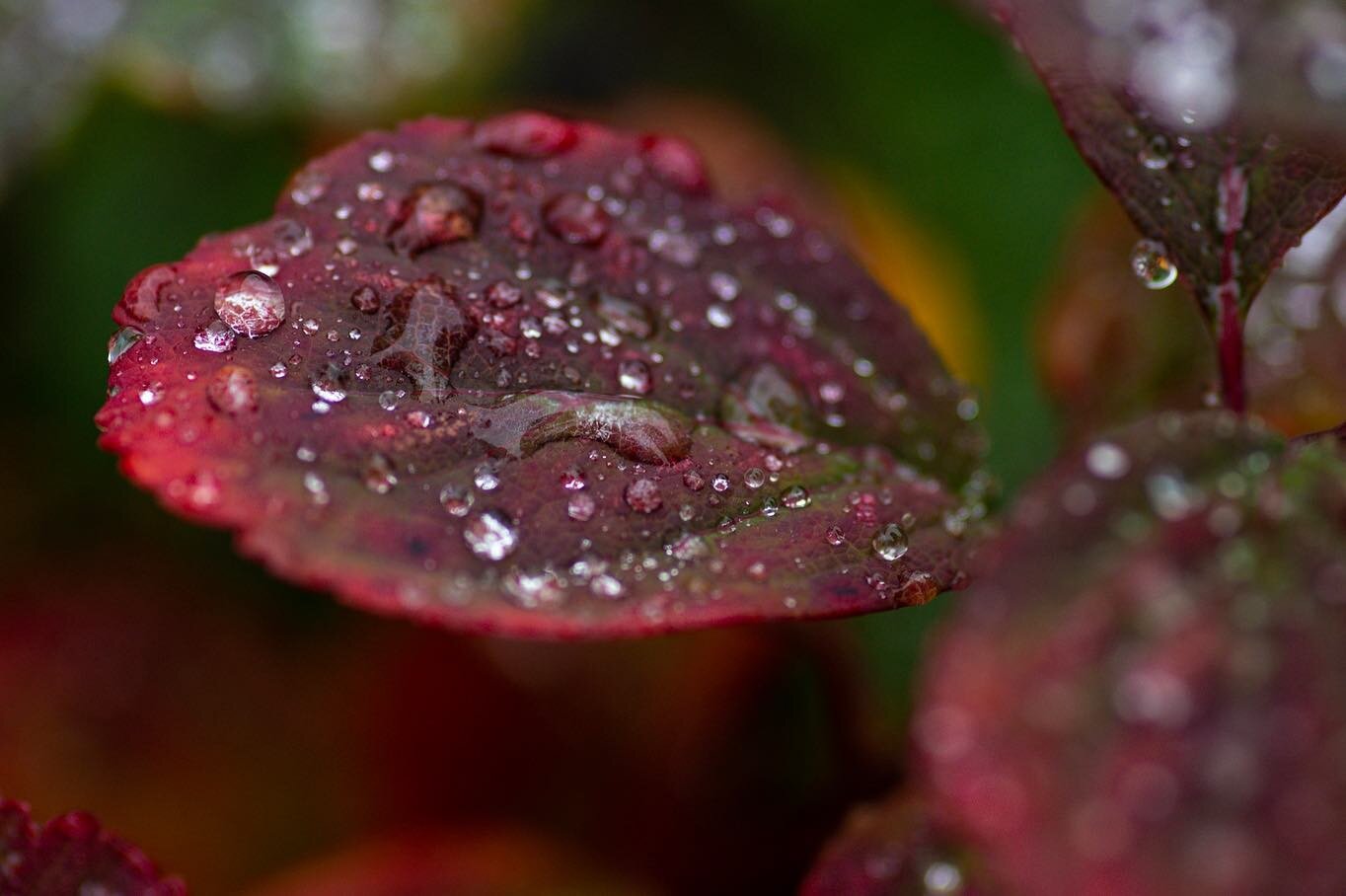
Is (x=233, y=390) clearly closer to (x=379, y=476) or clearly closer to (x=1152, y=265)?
(x=379, y=476)

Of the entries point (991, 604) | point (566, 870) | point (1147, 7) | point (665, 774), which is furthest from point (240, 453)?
point (665, 774)

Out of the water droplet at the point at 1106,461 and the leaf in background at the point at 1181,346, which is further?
the leaf in background at the point at 1181,346

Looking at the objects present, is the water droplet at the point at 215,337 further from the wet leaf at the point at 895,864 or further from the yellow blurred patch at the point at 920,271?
the yellow blurred patch at the point at 920,271

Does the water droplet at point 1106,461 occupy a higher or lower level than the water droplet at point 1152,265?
lower

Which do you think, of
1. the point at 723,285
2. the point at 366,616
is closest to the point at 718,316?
the point at 723,285

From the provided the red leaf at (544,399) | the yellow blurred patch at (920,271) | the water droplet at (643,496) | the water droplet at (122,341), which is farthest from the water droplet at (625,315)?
the yellow blurred patch at (920,271)

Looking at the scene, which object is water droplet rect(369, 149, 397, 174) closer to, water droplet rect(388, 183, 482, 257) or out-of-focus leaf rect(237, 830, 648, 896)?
water droplet rect(388, 183, 482, 257)
